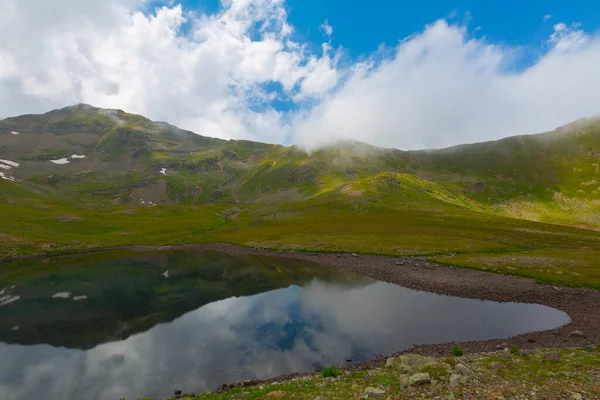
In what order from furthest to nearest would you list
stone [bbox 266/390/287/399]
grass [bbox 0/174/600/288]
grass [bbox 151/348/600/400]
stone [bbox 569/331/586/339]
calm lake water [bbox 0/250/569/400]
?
grass [bbox 0/174/600/288], stone [bbox 569/331/586/339], calm lake water [bbox 0/250/569/400], stone [bbox 266/390/287/399], grass [bbox 151/348/600/400]

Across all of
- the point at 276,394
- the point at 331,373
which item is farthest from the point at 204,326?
the point at 276,394

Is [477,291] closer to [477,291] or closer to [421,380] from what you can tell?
[477,291]

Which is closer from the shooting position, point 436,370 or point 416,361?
point 436,370

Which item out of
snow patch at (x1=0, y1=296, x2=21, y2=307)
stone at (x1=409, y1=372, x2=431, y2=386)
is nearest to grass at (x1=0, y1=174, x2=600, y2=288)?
snow patch at (x1=0, y1=296, x2=21, y2=307)

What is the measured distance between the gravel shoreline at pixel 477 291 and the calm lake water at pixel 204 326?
2143 millimetres

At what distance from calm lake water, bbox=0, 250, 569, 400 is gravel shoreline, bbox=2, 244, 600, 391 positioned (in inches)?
84.4

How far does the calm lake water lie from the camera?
30328mm

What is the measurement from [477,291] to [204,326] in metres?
47.5

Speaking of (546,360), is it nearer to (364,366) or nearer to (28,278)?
(364,366)

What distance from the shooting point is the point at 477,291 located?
170ft

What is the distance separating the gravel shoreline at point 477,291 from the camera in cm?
3177

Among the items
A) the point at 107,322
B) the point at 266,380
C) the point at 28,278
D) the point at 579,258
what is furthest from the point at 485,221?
the point at 28,278

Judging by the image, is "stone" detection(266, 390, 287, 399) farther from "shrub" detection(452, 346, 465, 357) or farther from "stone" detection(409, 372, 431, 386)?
"shrub" detection(452, 346, 465, 357)

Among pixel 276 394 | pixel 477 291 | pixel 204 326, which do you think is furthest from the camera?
pixel 477 291
